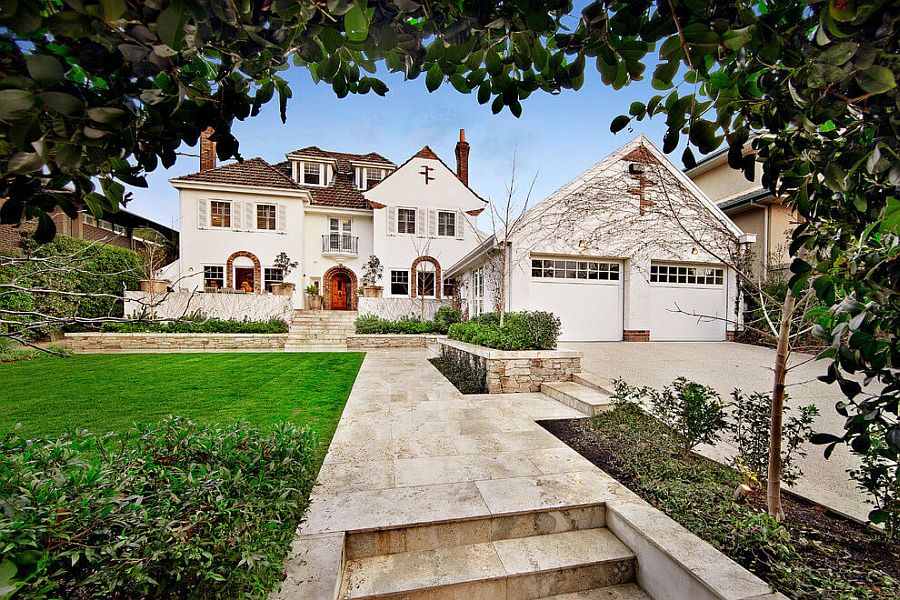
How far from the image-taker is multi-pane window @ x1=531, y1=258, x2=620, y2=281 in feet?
34.8

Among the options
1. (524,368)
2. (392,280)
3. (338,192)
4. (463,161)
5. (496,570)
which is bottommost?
(496,570)

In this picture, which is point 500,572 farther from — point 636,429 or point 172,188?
point 172,188

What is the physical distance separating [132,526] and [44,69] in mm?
1494

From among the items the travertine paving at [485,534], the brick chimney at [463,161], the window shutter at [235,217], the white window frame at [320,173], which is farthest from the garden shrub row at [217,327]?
the brick chimney at [463,161]

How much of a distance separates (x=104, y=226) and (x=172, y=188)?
540cm

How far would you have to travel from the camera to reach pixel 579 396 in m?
5.11

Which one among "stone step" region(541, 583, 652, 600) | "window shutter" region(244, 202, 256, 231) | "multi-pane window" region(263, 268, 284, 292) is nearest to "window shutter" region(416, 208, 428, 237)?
"multi-pane window" region(263, 268, 284, 292)

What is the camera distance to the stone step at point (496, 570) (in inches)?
82.5

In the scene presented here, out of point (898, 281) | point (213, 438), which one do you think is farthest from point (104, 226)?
point (898, 281)

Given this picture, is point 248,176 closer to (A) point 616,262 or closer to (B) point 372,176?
(B) point 372,176

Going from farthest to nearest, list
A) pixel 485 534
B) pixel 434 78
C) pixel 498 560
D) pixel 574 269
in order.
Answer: pixel 574 269
pixel 485 534
pixel 498 560
pixel 434 78

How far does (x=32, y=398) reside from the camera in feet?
17.6

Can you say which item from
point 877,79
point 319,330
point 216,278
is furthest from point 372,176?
point 877,79

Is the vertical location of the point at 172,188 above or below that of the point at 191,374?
above
